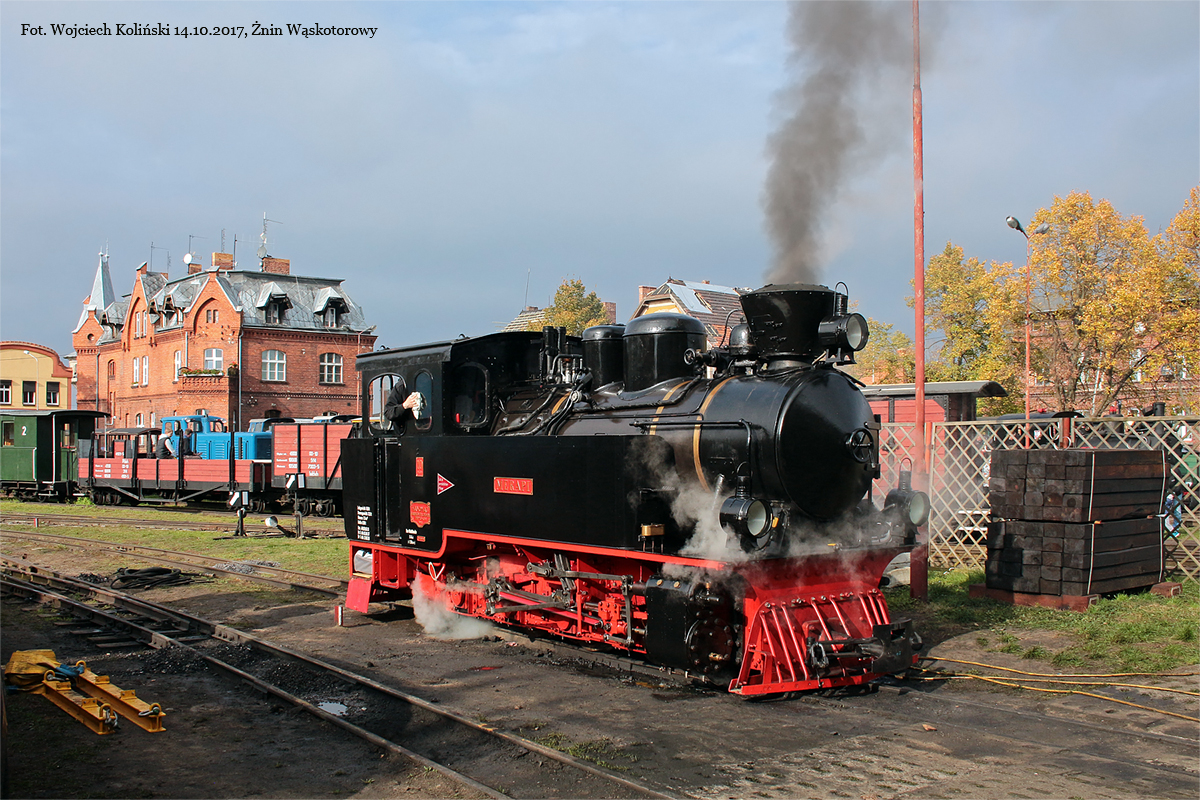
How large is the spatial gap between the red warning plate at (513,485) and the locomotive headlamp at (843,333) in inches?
102

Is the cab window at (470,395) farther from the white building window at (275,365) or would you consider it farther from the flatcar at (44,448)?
the white building window at (275,365)

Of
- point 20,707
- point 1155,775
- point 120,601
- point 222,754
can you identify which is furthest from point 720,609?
point 120,601

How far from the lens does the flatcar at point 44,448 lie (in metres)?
29.0

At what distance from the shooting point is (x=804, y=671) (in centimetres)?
617

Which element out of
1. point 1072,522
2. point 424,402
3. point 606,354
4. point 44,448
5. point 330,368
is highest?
point 330,368

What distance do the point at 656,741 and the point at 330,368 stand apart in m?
36.2

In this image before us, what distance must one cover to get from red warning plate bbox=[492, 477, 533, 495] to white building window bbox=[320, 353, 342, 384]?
3307 centimetres

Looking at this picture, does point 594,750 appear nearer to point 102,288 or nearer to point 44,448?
point 44,448

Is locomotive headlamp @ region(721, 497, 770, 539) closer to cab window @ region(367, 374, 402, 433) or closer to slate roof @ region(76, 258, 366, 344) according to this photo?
cab window @ region(367, 374, 402, 433)

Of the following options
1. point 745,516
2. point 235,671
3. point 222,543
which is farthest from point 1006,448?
point 222,543

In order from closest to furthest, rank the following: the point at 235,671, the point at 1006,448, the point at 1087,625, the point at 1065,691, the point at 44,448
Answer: the point at 1065,691, the point at 235,671, the point at 1087,625, the point at 1006,448, the point at 44,448

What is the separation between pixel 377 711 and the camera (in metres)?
6.23

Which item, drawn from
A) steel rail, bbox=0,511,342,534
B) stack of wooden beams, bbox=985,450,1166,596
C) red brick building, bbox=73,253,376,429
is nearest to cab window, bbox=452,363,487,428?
stack of wooden beams, bbox=985,450,1166,596

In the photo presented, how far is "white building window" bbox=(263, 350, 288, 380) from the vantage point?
37.5 metres
